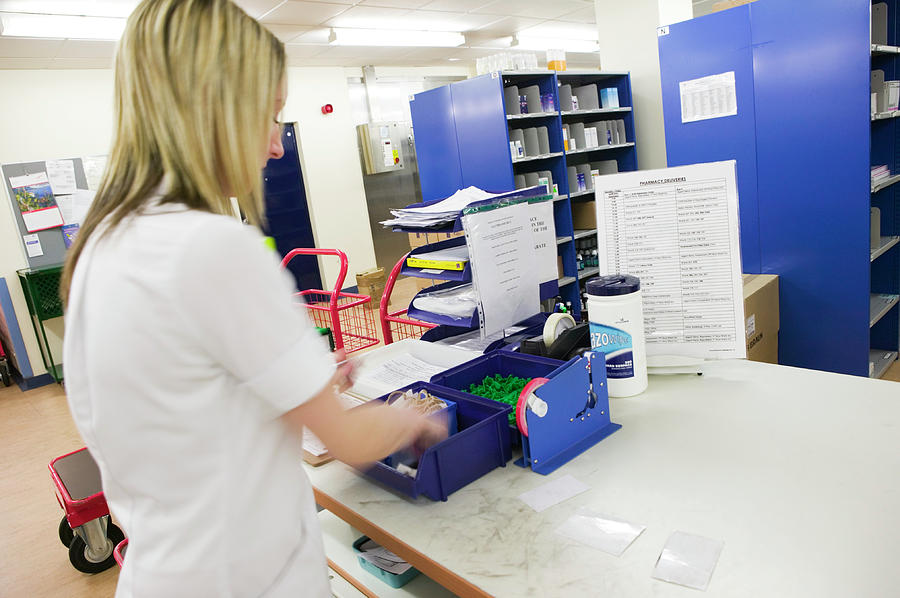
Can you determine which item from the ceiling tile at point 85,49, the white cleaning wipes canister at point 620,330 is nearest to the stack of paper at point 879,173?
the white cleaning wipes canister at point 620,330

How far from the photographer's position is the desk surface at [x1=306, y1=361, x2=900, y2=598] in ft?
2.73

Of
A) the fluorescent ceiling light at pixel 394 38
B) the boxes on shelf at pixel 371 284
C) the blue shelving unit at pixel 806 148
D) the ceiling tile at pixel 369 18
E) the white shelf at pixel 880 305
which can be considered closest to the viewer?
the blue shelving unit at pixel 806 148

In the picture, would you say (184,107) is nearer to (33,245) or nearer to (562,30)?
(33,245)

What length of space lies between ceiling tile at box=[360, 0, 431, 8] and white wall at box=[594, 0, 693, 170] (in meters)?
1.59

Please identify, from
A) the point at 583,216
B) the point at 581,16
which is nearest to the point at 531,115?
the point at 583,216

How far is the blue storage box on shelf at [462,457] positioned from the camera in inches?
42.1

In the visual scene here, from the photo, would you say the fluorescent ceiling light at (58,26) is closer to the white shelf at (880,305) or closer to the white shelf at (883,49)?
the white shelf at (883,49)

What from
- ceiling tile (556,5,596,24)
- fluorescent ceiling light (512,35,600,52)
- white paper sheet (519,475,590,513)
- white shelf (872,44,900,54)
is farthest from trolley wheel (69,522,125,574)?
fluorescent ceiling light (512,35,600,52)

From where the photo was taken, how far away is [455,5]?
5.67 meters

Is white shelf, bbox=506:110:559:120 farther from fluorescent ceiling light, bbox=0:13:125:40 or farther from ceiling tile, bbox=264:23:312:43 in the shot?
fluorescent ceiling light, bbox=0:13:125:40

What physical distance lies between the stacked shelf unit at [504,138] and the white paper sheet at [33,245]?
3.69m

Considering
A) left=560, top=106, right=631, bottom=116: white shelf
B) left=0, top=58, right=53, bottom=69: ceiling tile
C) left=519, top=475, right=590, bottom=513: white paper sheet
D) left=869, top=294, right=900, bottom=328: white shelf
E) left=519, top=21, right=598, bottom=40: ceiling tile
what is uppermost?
left=519, top=21, right=598, bottom=40: ceiling tile

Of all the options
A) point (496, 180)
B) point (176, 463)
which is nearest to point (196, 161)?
point (176, 463)

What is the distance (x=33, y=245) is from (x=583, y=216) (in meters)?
5.07
